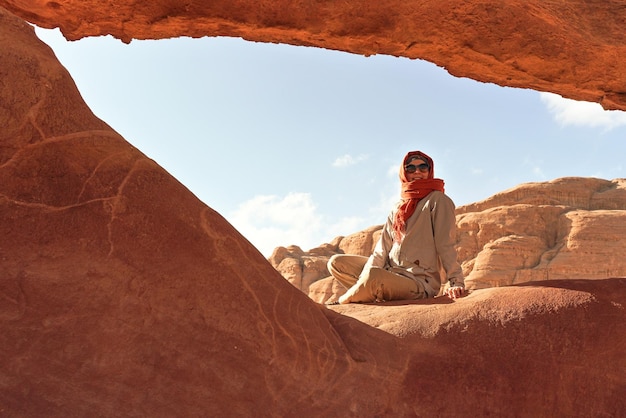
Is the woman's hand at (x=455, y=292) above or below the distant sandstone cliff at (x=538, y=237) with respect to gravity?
below

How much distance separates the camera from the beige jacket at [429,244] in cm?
458

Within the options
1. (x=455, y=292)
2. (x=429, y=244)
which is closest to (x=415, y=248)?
(x=429, y=244)

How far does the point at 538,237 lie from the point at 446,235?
17.0 meters

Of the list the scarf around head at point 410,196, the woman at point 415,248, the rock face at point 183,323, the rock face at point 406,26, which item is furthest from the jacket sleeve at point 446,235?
the rock face at point 406,26

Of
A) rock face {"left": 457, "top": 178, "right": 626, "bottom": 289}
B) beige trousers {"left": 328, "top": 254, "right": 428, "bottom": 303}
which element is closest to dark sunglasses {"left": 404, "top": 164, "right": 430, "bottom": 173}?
beige trousers {"left": 328, "top": 254, "right": 428, "bottom": 303}

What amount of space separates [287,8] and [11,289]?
138 inches

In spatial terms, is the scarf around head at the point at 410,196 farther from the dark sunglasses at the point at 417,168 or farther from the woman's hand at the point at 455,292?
the woman's hand at the point at 455,292

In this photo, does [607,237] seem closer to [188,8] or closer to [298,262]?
[298,262]

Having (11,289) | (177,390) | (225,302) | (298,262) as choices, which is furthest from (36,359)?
(298,262)

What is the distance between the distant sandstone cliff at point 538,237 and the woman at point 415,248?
48.3ft

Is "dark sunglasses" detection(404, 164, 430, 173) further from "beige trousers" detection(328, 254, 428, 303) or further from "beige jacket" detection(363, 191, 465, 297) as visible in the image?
"beige trousers" detection(328, 254, 428, 303)

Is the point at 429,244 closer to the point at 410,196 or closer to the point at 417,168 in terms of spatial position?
the point at 410,196

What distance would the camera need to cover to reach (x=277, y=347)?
3184mm

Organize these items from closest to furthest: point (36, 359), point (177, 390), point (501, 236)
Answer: point (36, 359), point (177, 390), point (501, 236)
